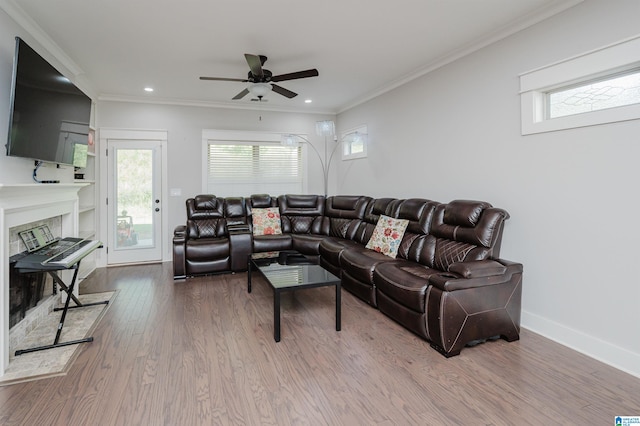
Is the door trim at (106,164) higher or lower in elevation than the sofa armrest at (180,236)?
higher

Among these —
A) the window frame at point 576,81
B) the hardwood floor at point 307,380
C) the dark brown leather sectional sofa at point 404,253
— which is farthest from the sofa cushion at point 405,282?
the window frame at point 576,81

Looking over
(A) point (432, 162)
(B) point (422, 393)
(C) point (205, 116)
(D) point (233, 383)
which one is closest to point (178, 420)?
(D) point (233, 383)

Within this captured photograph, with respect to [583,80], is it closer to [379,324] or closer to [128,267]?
[379,324]

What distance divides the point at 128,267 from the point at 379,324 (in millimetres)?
4218

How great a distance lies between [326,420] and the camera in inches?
69.5

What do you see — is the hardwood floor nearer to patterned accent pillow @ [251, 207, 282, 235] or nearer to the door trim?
patterned accent pillow @ [251, 207, 282, 235]

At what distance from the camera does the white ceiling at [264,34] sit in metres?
2.65

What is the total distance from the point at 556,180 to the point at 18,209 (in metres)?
4.23

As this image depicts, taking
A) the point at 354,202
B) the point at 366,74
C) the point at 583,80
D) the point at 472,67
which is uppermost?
the point at 366,74

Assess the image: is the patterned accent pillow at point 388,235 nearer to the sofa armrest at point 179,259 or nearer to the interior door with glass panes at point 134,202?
the sofa armrest at point 179,259

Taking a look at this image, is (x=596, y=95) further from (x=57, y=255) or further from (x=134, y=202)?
(x=134, y=202)

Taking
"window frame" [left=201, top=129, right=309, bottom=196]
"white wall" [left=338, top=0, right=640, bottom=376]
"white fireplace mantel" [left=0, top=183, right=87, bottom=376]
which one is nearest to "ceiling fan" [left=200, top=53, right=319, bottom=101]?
"white wall" [left=338, top=0, right=640, bottom=376]

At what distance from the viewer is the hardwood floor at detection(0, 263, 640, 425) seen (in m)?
1.81

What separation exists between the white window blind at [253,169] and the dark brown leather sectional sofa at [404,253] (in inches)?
20.9
